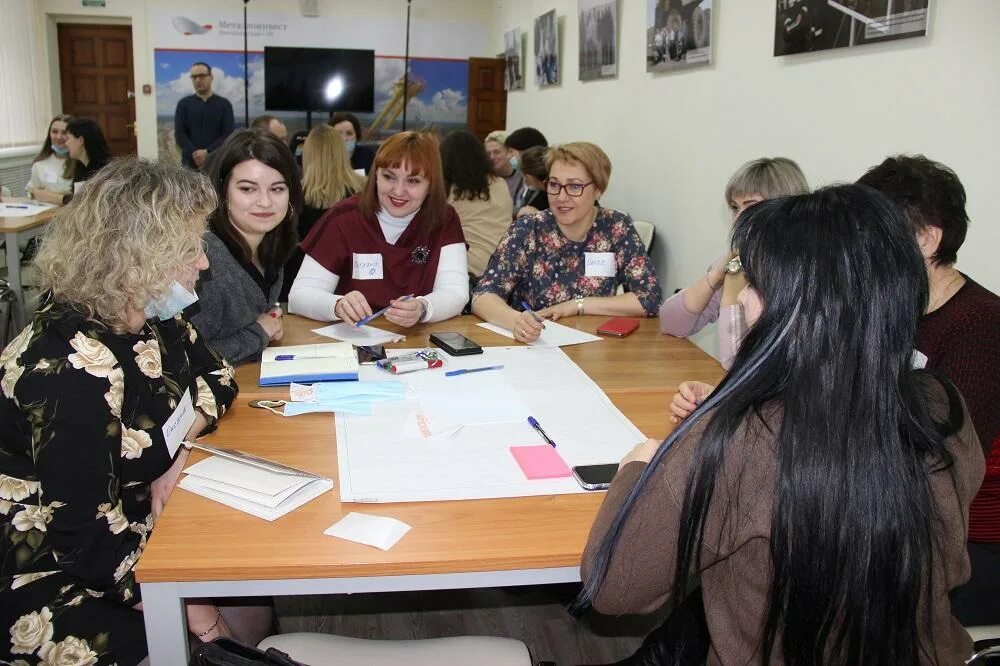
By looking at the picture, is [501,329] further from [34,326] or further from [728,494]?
[728,494]

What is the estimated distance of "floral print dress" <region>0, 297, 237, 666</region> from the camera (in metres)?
1.29

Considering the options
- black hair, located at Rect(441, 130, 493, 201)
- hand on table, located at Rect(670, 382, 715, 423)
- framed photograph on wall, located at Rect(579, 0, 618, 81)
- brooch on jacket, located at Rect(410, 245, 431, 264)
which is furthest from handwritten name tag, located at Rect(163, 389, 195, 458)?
framed photograph on wall, located at Rect(579, 0, 618, 81)

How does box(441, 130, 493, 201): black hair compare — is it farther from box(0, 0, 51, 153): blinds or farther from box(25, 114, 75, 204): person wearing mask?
box(0, 0, 51, 153): blinds

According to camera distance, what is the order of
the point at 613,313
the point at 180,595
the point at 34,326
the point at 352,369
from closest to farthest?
the point at 180,595
the point at 34,326
the point at 352,369
the point at 613,313

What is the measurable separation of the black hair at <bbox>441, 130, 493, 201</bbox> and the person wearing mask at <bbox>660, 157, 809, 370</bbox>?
6.73 feet

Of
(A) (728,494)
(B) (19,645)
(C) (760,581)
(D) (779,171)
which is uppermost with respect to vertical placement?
(D) (779,171)

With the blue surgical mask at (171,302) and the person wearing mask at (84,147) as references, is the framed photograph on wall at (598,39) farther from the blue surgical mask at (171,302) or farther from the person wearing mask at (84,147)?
the blue surgical mask at (171,302)

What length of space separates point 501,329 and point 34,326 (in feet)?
4.86

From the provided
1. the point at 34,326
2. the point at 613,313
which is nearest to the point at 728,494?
the point at 34,326

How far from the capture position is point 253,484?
1423mm

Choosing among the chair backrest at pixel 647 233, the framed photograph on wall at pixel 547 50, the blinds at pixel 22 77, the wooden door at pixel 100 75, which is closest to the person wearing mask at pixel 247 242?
the chair backrest at pixel 647 233

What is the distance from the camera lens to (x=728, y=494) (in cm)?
97

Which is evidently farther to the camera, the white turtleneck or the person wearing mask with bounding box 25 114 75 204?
the person wearing mask with bounding box 25 114 75 204

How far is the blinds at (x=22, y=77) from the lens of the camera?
26.3 ft
